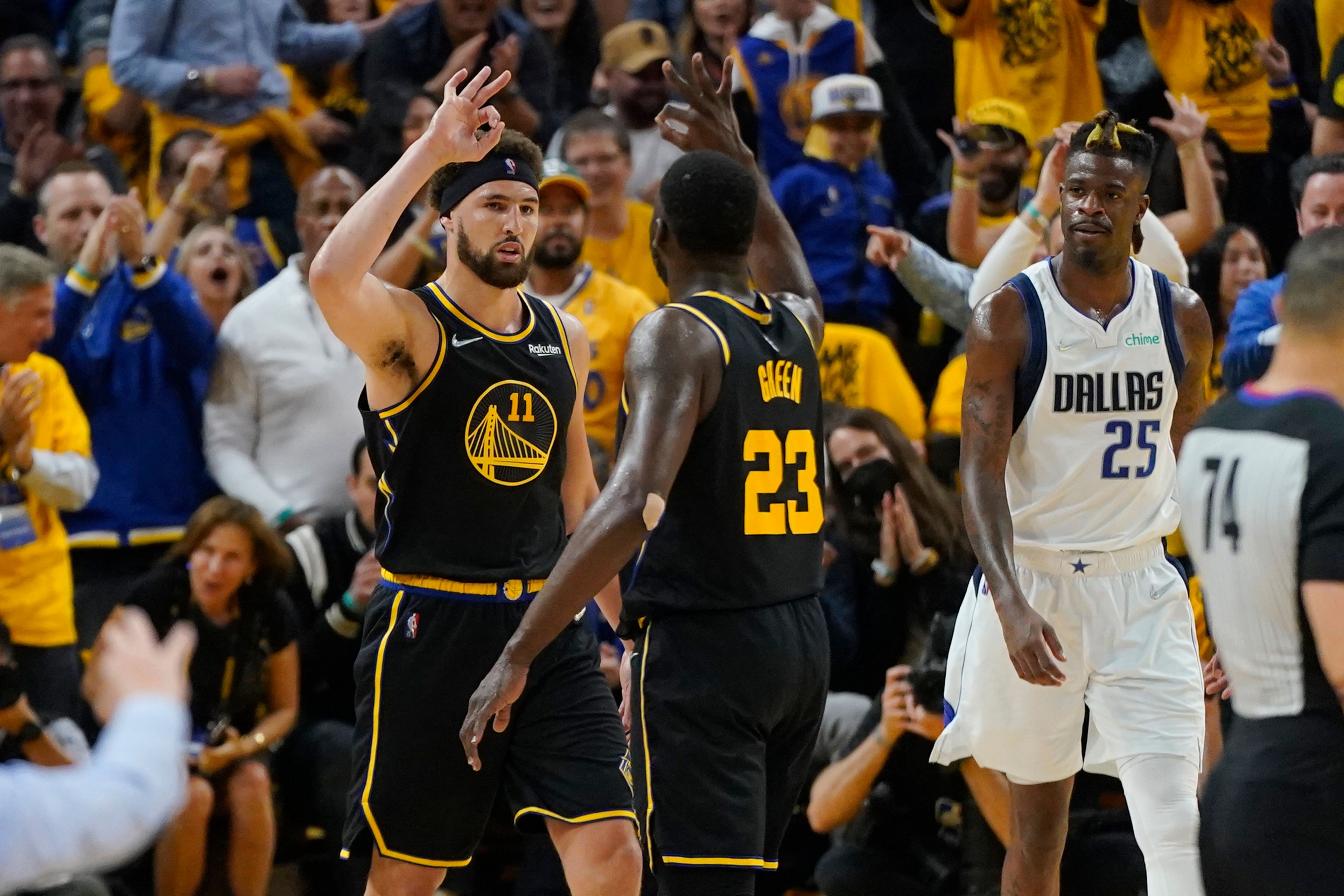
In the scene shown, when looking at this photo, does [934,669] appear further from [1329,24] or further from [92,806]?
[1329,24]

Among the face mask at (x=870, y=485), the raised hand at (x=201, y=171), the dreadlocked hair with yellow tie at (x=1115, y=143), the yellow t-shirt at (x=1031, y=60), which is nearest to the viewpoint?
the dreadlocked hair with yellow tie at (x=1115, y=143)

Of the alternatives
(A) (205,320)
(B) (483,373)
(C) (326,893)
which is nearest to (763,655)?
(B) (483,373)

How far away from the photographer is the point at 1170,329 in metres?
5.39

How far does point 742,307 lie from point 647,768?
133cm

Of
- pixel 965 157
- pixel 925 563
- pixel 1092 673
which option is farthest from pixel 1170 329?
pixel 965 157

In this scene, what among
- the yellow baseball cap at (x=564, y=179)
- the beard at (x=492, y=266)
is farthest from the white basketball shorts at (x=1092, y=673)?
the yellow baseball cap at (x=564, y=179)

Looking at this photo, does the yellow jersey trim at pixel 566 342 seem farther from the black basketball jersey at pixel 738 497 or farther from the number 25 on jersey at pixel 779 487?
the number 25 on jersey at pixel 779 487

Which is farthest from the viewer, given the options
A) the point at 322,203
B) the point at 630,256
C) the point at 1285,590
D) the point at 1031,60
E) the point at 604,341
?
the point at 1031,60

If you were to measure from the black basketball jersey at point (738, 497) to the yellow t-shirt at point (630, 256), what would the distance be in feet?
14.0

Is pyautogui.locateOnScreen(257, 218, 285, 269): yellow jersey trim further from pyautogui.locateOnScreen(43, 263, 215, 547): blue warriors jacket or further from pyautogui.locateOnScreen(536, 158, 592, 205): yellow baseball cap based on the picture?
pyautogui.locateOnScreen(536, 158, 592, 205): yellow baseball cap

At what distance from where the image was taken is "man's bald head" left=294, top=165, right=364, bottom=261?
876 centimetres

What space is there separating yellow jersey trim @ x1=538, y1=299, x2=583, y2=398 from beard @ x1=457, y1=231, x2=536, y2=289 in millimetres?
180

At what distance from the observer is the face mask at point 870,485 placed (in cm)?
778

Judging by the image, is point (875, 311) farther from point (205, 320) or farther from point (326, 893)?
point (326, 893)
